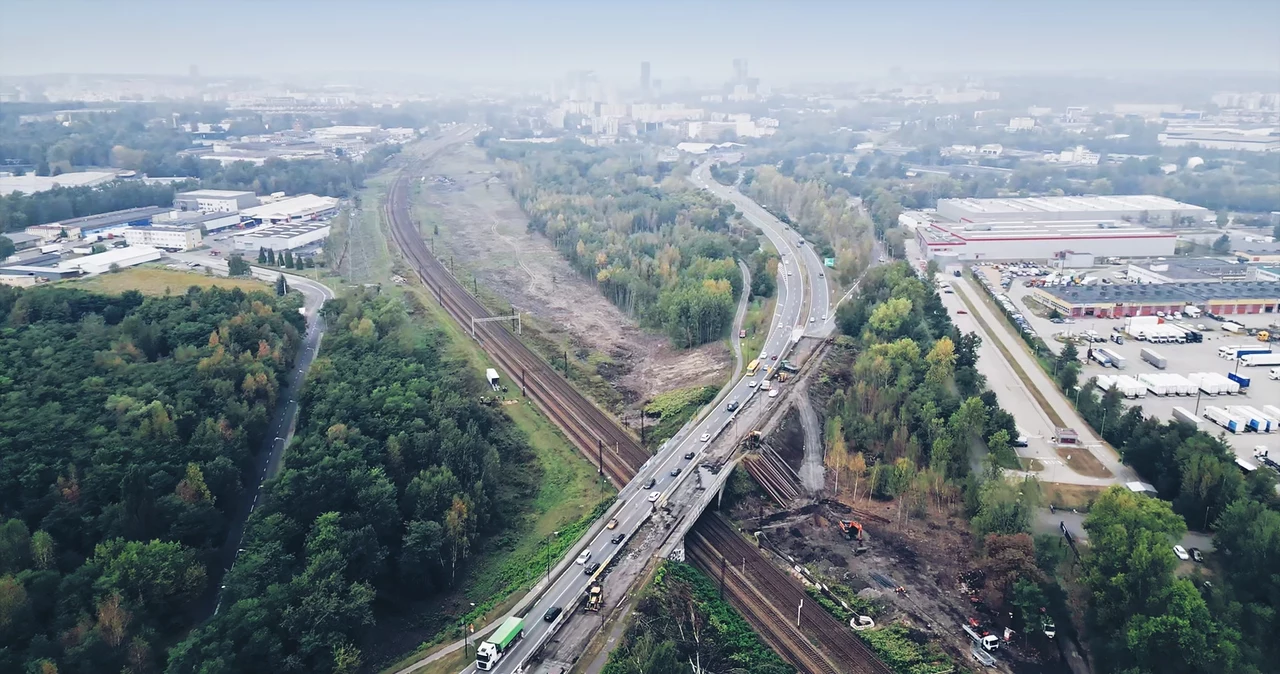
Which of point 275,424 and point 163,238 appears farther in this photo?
point 163,238

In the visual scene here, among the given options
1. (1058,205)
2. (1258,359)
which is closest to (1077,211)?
(1058,205)

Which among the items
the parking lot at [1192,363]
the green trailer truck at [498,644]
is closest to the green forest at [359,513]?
the green trailer truck at [498,644]

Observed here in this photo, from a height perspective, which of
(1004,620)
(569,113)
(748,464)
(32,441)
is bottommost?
(1004,620)

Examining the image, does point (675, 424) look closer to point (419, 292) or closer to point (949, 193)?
point (419, 292)

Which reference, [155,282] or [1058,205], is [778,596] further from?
[1058,205]

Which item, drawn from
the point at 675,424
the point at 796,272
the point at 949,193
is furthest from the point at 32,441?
the point at 949,193

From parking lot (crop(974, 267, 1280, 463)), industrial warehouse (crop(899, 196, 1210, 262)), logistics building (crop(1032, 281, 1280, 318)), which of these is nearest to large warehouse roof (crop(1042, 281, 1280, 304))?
logistics building (crop(1032, 281, 1280, 318))

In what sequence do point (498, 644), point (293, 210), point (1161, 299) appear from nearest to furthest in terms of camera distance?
point (498, 644) < point (1161, 299) < point (293, 210)

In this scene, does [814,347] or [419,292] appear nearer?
[814,347]
